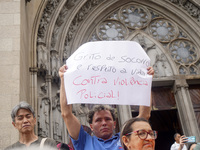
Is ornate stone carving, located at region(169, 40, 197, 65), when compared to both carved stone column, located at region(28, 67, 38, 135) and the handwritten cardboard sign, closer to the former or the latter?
carved stone column, located at region(28, 67, 38, 135)

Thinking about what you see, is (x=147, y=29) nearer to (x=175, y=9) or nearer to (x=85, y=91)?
(x=175, y=9)

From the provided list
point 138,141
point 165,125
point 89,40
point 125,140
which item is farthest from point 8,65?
point 165,125

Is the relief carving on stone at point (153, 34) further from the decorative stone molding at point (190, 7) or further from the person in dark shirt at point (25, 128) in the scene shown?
the person in dark shirt at point (25, 128)

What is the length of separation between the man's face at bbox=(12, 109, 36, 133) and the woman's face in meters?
0.96

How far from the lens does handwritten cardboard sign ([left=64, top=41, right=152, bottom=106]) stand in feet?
8.21

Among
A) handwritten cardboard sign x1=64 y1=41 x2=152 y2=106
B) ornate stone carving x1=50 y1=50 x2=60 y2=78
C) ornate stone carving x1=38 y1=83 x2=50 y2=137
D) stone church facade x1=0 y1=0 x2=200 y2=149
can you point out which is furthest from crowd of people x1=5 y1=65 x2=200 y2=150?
ornate stone carving x1=50 y1=50 x2=60 y2=78

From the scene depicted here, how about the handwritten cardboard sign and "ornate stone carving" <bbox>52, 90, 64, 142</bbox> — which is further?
"ornate stone carving" <bbox>52, 90, 64, 142</bbox>

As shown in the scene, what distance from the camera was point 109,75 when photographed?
262 centimetres

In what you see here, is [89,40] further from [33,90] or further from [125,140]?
[125,140]

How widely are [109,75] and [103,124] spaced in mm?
482

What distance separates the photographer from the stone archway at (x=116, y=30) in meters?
7.50

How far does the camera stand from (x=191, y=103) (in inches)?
329

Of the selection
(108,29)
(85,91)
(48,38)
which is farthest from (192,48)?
(85,91)

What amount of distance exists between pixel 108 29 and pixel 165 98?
3.10m
